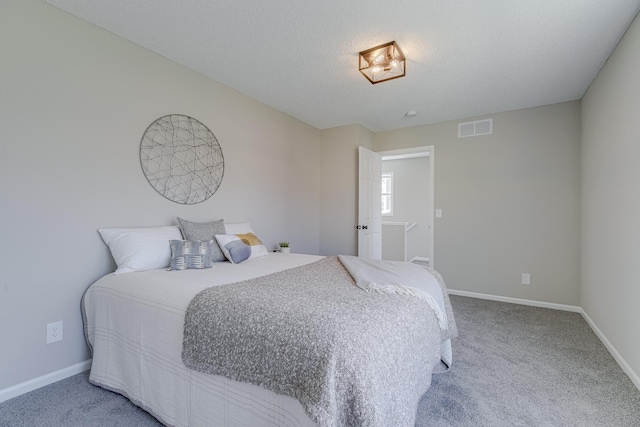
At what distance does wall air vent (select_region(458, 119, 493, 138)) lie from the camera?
3.77m

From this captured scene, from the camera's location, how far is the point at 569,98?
3270 mm

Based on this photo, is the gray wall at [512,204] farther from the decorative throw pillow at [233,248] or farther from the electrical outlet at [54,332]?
the electrical outlet at [54,332]

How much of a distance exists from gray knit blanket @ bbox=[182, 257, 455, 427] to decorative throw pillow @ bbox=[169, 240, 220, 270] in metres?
0.66

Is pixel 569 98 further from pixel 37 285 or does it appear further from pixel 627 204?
pixel 37 285

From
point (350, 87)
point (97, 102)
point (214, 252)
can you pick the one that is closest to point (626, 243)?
point (350, 87)

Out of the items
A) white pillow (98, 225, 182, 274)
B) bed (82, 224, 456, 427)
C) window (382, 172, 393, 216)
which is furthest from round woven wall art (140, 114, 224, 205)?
window (382, 172, 393, 216)

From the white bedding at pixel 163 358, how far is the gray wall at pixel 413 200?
5249 millimetres

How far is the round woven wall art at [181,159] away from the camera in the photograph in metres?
2.38

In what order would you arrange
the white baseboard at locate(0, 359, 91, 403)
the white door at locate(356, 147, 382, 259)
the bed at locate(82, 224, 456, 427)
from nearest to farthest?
the bed at locate(82, 224, 456, 427) < the white baseboard at locate(0, 359, 91, 403) < the white door at locate(356, 147, 382, 259)

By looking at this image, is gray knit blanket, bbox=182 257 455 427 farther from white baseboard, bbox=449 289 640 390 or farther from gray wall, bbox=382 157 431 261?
gray wall, bbox=382 157 431 261

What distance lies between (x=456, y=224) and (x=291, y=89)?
112 inches

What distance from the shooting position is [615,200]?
2.24 meters

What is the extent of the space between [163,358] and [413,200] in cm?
605

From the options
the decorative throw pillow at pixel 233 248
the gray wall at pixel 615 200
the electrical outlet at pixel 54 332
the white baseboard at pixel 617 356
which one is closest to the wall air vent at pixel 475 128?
the gray wall at pixel 615 200
